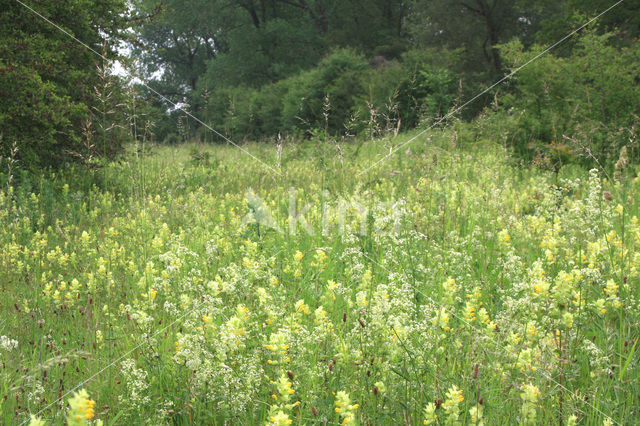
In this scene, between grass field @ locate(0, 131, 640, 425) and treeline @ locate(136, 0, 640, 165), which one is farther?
treeline @ locate(136, 0, 640, 165)

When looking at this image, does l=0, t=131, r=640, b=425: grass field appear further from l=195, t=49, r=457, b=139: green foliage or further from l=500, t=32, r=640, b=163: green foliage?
l=195, t=49, r=457, b=139: green foliage

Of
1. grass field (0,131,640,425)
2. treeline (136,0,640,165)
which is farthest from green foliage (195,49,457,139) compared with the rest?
grass field (0,131,640,425)

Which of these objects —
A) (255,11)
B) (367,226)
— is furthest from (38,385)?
(255,11)

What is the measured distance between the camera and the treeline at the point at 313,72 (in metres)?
6.11

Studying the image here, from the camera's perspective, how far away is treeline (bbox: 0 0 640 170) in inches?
240

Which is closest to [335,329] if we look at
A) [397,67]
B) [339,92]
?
[339,92]

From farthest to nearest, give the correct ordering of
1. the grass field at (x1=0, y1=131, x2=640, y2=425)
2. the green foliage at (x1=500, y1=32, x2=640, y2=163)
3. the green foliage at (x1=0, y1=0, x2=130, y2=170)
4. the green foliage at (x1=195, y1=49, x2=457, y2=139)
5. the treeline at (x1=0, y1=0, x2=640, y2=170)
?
the green foliage at (x1=195, y1=49, x2=457, y2=139) → the green foliage at (x1=500, y1=32, x2=640, y2=163) → the treeline at (x1=0, y1=0, x2=640, y2=170) → the green foliage at (x1=0, y1=0, x2=130, y2=170) → the grass field at (x1=0, y1=131, x2=640, y2=425)

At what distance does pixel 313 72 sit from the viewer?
879 inches

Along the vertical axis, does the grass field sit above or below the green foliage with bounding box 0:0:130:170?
below

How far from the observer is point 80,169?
25.4 feet

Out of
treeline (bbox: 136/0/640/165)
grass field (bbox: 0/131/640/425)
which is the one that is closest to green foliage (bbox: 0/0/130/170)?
treeline (bbox: 136/0/640/165)

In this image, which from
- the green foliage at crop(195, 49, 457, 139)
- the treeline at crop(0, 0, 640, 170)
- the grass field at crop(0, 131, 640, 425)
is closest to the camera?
the grass field at crop(0, 131, 640, 425)

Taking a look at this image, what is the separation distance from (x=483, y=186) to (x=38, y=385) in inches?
205

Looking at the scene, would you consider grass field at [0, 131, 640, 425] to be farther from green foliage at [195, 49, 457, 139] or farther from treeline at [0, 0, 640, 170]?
green foliage at [195, 49, 457, 139]
